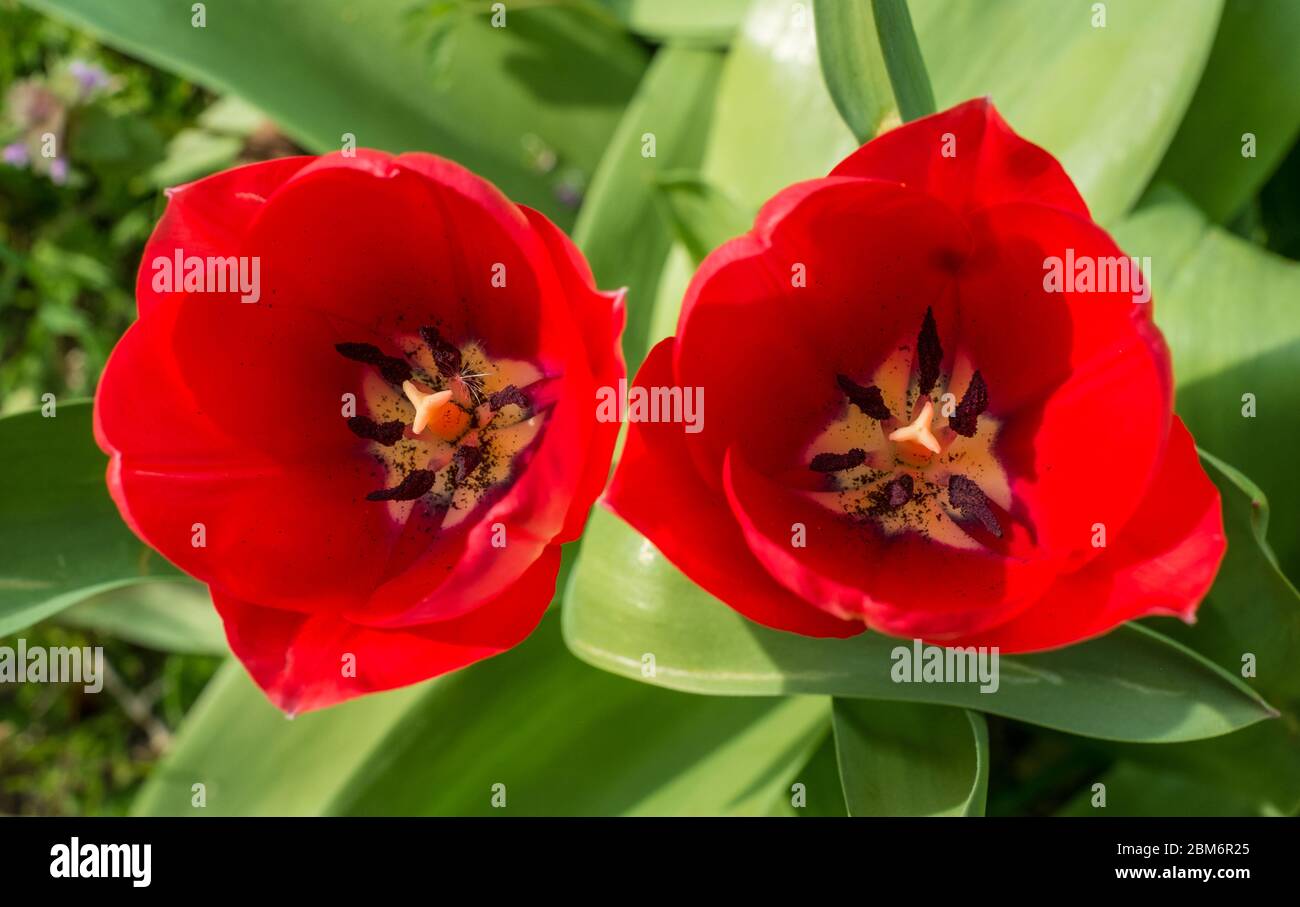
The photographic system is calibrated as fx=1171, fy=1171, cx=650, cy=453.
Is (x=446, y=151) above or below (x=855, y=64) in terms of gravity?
above

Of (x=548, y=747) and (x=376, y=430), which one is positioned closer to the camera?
(x=376, y=430)

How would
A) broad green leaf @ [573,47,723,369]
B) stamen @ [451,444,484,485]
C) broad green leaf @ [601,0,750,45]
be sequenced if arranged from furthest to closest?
broad green leaf @ [601,0,750,45] → broad green leaf @ [573,47,723,369] → stamen @ [451,444,484,485]

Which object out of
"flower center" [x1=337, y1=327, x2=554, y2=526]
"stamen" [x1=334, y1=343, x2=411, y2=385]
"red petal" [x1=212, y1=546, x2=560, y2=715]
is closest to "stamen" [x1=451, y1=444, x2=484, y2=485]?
"flower center" [x1=337, y1=327, x2=554, y2=526]

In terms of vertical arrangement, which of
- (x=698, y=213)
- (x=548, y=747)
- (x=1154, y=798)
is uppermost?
(x=698, y=213)
